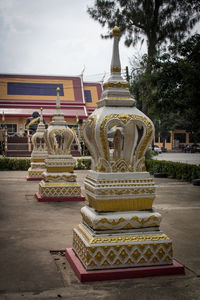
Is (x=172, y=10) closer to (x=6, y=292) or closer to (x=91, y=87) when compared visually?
(x=6, y=292)

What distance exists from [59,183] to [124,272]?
6.54 meters

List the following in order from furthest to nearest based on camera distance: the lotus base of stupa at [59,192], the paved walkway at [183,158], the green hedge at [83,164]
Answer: the paved walkway at [183,158] < the green hedge at [83,164] < the lotus base of stupa at [59,192]

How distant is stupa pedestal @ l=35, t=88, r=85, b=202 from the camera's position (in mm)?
10484

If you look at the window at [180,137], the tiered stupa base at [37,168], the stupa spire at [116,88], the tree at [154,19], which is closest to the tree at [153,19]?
the tree at [154,19]

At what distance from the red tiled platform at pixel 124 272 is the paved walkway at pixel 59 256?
0.24ft

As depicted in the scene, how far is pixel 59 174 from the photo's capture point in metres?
10.8

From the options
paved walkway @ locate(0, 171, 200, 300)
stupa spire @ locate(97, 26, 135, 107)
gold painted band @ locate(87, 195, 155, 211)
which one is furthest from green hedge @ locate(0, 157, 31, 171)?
gold painted band @ locate(87, 195, 155, 211)

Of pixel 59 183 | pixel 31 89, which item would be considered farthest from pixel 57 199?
pixel 31 89

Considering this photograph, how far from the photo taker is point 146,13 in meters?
19.8

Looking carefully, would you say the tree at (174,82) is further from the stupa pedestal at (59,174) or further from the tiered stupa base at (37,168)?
the tiered stupa base at (37,168)

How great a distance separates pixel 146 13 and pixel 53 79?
21715mm

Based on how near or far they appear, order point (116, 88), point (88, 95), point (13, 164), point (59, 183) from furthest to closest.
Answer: point (88, 95)
point (13, 164)
point (59, 183)
point (116, 88)

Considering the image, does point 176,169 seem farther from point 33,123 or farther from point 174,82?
point 33,123

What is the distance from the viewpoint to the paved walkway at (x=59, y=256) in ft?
13.1
